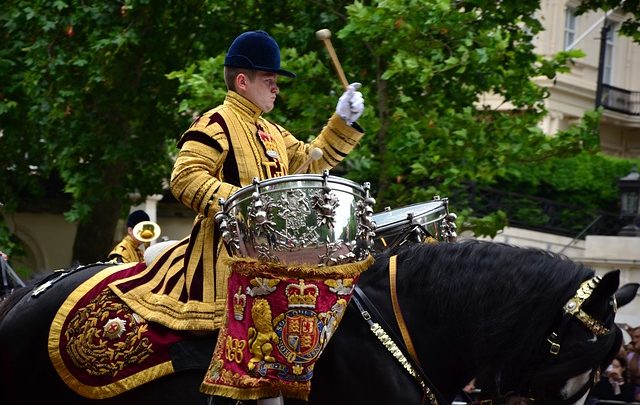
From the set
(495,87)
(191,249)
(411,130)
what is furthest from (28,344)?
(495,87)

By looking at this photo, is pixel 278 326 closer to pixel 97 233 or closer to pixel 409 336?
pixel 409 336

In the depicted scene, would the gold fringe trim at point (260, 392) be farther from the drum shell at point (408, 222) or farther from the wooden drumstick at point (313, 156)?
the drum shell at point (408, 222)

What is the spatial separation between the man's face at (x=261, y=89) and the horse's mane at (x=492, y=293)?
104cm

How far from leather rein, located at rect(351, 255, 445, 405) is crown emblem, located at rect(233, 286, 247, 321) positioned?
55 cm

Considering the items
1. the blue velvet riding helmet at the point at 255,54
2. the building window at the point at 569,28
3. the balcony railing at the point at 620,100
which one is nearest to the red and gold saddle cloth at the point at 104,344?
the blue velvet riding helmet at the point at 255,54

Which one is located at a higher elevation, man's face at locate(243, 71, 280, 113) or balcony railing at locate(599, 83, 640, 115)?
man's face at locate(243, 71, 280, 113)

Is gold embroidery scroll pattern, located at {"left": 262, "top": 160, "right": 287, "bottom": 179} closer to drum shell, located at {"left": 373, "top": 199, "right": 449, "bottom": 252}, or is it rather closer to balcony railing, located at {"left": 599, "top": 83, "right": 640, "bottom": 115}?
drum shell, located at {"left": 373, "top": 199, "right": 449, "bottom": 252}

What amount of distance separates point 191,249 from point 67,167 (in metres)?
11.7

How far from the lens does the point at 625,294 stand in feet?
20.5

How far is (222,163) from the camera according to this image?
21.6 ft

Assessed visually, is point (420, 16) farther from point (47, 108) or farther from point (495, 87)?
point (47, 108)

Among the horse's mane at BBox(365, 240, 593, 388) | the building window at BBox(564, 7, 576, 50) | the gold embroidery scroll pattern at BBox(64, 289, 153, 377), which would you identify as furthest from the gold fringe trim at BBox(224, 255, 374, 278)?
the building window at BBox(564, 7, 576, 50)

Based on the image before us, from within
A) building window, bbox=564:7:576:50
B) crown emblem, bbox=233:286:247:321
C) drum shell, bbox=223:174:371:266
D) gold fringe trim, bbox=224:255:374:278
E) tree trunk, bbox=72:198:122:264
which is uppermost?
building window, bbox=564:7:576:50

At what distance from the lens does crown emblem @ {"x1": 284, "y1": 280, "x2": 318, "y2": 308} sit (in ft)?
20.0
